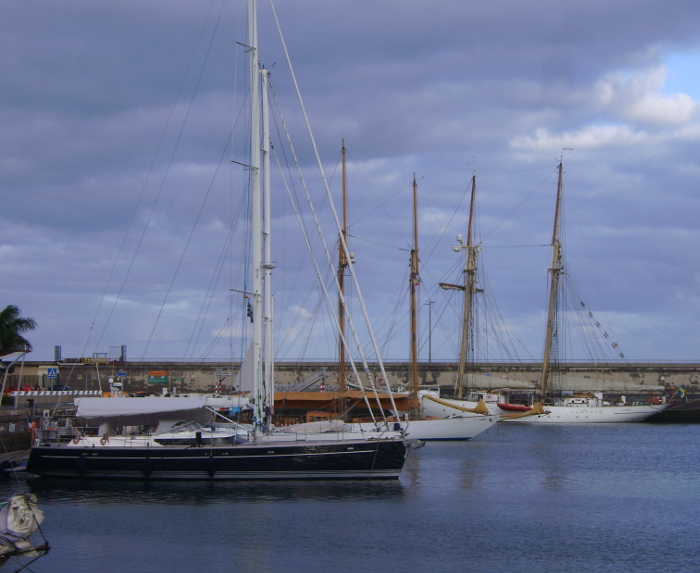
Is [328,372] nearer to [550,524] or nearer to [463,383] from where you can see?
[463,383]

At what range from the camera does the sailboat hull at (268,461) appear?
3412cm

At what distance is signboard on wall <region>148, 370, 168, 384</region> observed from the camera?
3059 inches

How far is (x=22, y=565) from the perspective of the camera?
22.7 meters

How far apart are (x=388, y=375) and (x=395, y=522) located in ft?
169

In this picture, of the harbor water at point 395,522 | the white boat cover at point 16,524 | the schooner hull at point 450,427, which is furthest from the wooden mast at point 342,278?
the white boat cover at point 16,524

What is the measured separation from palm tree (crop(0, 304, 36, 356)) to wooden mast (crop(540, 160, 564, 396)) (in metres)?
46.7

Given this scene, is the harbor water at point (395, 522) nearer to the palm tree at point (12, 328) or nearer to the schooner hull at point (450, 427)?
the schooner hull at point (450, 427)

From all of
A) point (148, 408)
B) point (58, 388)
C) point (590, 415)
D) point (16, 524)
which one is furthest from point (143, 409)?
point (590, 415)

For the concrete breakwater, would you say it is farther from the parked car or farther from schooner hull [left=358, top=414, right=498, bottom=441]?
schooner hull [left=358, top=414, right=498, bottom=441]

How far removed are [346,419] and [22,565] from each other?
120ft

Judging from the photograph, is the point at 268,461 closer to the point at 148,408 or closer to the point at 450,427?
the point at 148,408

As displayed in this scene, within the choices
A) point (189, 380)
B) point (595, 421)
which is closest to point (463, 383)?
point (595, 421)

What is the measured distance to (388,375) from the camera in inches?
3120

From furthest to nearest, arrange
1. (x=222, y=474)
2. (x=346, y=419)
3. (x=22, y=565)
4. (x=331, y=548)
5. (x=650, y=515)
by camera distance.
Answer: (x=346, y=419), (x=222, y=474), (x=650, y=515), (x=331, y=548), (x=22, y=565)
